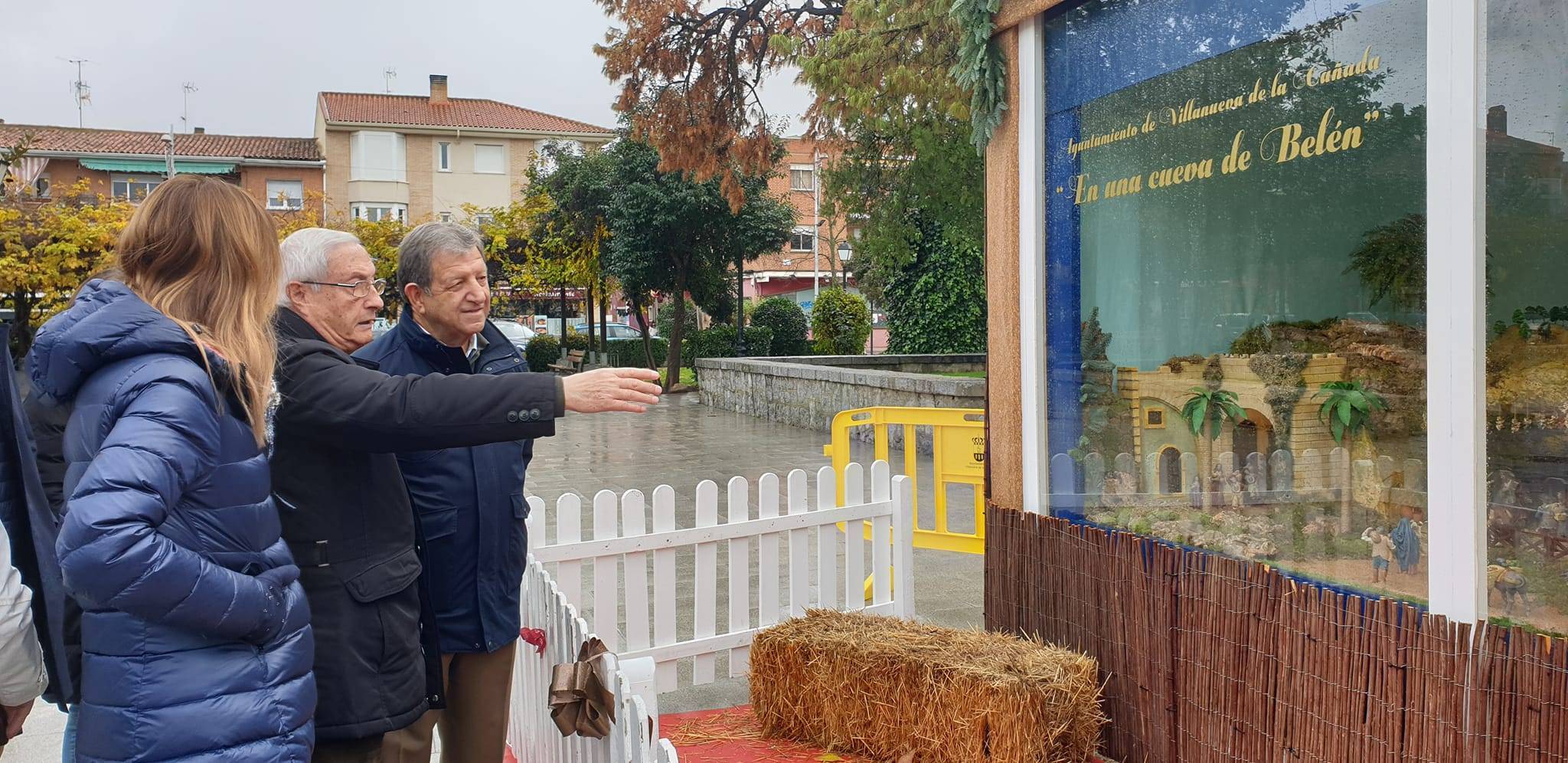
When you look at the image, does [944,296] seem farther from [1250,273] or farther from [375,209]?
[375,209]

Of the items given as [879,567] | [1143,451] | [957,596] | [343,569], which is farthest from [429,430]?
[957,596]

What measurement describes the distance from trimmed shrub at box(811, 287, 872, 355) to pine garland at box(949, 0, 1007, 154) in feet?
75.5

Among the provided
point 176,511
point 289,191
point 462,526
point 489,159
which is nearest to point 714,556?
point 462,526

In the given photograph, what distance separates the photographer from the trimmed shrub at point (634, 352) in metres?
29.8

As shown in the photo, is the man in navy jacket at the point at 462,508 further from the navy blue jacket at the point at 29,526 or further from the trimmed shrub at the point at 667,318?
the trimmed shrub at the point at 667,318

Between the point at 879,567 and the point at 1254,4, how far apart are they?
303 centimetres

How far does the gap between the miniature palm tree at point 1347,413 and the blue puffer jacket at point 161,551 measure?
100 inches

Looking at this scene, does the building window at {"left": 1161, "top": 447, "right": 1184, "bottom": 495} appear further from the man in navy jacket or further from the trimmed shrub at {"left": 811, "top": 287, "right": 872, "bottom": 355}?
the trimmed shrub at {"left": 811, "top": 287, "right": 872, "bottom": 355}

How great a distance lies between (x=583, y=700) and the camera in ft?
8.36

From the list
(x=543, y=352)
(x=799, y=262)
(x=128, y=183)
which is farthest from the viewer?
(x=799, y=262)

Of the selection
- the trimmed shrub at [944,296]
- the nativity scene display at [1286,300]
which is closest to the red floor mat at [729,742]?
the nativity scene display at [1286,300]

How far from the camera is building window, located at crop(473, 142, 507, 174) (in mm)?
51281

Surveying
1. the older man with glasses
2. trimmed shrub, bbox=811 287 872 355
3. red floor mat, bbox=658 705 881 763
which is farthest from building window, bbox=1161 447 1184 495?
trimmed shrub, bbox=811 287 872 355

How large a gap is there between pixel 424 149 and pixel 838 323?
100 feet
